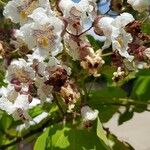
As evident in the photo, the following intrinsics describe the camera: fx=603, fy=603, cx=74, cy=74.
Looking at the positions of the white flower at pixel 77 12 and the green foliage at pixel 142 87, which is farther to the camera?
the green foliage at pixel 142 87

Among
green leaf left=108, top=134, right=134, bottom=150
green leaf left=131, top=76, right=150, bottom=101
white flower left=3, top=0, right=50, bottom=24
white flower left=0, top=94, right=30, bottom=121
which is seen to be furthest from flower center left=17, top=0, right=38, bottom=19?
green leaf left=131, top=76, right=150, bottom=101

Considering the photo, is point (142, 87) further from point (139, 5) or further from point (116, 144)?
point (139, 5)

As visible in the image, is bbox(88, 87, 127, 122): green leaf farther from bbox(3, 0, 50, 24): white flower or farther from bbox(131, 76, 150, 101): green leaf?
bbox(3, 0, 50, 24): white flower

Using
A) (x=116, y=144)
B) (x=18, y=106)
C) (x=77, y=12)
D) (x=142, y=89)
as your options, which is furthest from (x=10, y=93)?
(x=142, y=89)

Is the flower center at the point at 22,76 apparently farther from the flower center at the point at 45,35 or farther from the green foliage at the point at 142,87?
the green foliage at the point at 142,87

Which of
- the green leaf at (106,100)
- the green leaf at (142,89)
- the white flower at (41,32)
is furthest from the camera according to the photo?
the green leaf at (142,89)

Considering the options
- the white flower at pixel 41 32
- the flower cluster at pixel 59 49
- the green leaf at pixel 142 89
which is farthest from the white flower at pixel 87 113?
the green leaf at pixel 142 89
